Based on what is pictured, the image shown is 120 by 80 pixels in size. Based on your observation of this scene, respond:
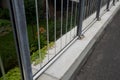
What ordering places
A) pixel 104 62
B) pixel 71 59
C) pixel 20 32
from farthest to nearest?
pixel 104 62
pixel 71 59
pixel 20 32

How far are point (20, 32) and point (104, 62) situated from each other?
4.70 ft

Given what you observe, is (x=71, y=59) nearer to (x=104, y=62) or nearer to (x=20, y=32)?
(x=104, y=62)

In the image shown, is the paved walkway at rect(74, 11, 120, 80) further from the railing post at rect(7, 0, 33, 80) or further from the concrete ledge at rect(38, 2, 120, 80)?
the railing post at rect(7, 0, 33, 80)

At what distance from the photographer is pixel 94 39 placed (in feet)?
8.57

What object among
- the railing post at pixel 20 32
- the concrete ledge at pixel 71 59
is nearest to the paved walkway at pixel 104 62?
the concrete ledge at pixel 71 59

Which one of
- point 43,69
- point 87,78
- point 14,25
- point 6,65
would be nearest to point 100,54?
point 87,78

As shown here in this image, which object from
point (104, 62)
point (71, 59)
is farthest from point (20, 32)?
point (104, 62)

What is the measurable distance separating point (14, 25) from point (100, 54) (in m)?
1.62

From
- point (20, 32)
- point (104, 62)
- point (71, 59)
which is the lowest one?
point (104, 62)

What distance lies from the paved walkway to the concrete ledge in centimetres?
13

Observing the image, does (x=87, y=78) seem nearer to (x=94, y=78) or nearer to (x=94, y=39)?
(x=94, y=78)

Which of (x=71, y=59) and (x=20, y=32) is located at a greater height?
(x=20, y=32)

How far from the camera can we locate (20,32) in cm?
114

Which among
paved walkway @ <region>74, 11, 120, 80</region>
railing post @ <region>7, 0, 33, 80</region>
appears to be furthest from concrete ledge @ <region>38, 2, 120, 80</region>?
railing post @ <region>7, 0, 33, 80</region>
